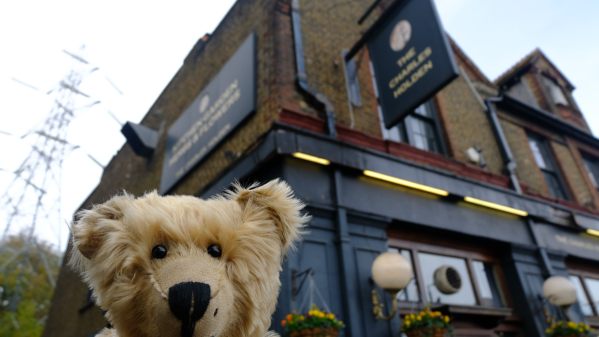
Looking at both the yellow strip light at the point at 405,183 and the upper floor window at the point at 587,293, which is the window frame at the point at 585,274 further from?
the yellow strip light at the point at 405,183

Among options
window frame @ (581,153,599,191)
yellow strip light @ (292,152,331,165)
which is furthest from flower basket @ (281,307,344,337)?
window frame @ (581,153,599,191)

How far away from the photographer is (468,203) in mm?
6461

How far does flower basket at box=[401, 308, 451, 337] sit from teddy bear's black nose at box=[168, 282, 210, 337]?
3.94 m

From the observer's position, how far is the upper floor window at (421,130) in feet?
23.2

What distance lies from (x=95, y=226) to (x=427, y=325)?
401 centimetres

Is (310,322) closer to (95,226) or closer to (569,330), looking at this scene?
(95,226)

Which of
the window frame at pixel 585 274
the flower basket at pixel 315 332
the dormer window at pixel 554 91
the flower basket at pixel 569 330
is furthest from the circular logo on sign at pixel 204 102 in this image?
the dormer window at pixel 554 91

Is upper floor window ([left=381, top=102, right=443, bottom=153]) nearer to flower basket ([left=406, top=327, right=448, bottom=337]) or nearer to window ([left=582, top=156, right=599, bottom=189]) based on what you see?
flower basket ([left=406, top=327, right=448, bottom=337])

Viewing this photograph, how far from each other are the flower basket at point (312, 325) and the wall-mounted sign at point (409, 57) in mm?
3078

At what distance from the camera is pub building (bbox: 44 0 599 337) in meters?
4.77

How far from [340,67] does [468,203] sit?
10.9 ft

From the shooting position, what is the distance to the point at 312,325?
3564 millimetres

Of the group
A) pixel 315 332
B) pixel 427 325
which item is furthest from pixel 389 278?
pixel 315 332

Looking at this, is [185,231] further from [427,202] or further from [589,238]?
[589,238]
